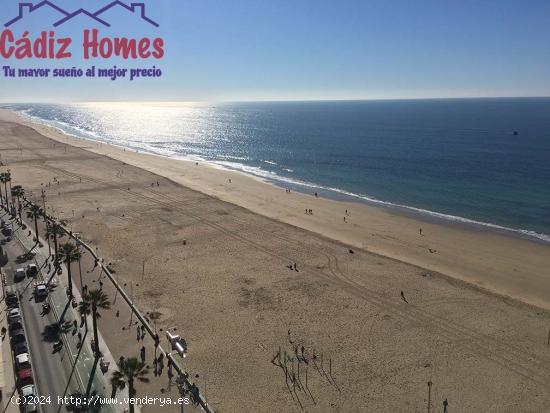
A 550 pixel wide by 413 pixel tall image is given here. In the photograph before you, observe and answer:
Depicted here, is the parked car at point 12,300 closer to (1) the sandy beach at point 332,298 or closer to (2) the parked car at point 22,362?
(1) the sandy beach at point 332,298

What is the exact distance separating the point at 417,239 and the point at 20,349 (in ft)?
157

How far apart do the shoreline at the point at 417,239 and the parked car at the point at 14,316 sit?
37.5 metres

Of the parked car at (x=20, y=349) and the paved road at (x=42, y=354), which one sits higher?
the parked car at (x=20, y=349)

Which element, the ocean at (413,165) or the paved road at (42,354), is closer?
the paved road at (42,354)

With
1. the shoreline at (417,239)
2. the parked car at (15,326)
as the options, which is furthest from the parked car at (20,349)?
the shoreline at (417,239)

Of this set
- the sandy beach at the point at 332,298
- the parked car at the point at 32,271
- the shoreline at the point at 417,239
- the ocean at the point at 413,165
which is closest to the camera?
the sandy beach at the point at 332,298

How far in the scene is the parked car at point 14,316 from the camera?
104ft

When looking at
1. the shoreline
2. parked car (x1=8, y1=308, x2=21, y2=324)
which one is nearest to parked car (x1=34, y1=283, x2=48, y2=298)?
parked car (x1=8, y1=308, x2=21, y2=324)

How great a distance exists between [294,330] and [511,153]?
114 m

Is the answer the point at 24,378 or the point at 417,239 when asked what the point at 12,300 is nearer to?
the point at 24,378

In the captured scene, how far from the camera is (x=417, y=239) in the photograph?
58844 millimetres

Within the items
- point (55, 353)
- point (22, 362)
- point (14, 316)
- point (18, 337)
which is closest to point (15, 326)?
point (14, 316)

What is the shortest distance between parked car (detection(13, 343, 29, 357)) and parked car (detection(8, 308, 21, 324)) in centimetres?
336

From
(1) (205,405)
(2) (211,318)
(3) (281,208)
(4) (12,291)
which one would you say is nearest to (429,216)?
(3) (281,208)
